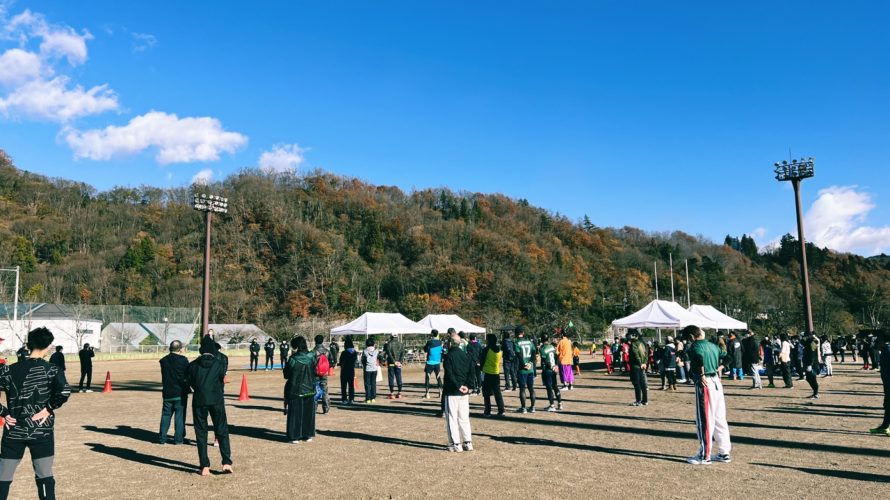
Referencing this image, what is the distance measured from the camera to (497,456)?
26.2ft

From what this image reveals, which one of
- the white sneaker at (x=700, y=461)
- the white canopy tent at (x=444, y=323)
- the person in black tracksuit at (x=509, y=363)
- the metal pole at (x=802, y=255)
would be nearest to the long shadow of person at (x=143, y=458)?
the white sneaker at (x=700, y=461)

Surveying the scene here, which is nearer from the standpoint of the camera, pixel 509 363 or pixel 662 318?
pixel 509 363

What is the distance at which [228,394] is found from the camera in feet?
56.3

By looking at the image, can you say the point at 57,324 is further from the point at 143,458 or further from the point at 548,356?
the point at 548,356

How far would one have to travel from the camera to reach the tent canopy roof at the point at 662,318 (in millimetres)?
22547

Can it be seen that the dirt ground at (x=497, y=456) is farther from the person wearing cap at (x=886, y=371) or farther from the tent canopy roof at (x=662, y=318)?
the tent canopy roof at (x=662, y=318)

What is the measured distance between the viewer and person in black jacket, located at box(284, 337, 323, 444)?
29.7 feet

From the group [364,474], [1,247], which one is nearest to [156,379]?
[364,474]

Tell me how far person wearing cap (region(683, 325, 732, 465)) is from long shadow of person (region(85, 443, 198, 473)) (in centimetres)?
652

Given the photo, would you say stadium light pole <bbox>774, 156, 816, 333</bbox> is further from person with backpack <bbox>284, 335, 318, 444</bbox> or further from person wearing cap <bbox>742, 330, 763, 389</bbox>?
person with backpack <bbox>284, 335, 318, 444</bbox>

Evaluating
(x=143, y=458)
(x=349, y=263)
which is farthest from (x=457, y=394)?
(x=349, y=263)

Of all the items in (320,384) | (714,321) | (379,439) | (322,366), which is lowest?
(379,439)

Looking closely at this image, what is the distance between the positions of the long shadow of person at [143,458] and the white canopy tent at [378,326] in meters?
14.1

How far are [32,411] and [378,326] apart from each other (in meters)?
19.3
